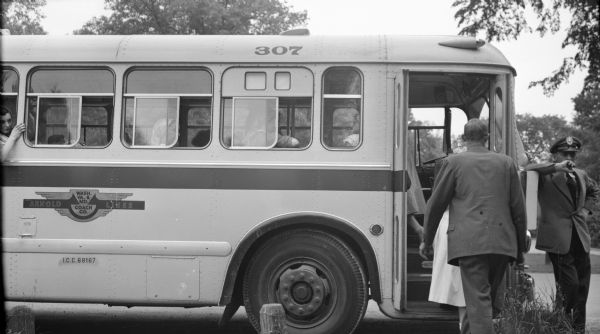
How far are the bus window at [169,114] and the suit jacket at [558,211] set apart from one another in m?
3.27

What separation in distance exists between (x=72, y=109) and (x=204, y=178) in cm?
148

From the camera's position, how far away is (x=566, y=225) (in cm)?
765

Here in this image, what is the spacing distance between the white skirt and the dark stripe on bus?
95 cm

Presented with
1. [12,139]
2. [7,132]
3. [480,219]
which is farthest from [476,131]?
[7,132]

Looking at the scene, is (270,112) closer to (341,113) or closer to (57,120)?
(341,113)

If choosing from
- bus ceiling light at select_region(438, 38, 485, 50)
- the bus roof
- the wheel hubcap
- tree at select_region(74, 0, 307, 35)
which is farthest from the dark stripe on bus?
tree at select_region(74, 0, 307, 35)

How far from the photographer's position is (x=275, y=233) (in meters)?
7.55

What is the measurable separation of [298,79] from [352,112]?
61 cm

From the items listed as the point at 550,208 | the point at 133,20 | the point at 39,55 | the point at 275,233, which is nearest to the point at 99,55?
the point at 39,55

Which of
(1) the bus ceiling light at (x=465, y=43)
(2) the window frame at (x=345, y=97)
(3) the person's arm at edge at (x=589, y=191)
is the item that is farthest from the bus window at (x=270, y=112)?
(3) the person's arm at edge at (x=589, y=191)

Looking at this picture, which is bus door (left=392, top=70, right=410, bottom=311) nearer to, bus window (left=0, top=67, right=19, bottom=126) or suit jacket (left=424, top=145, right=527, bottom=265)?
suit jacket (left=424, top=145, right=527, bottom=265)

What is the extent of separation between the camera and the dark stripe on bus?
24.4 ft

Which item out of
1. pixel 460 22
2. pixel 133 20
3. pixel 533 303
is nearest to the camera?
pixel 533 303

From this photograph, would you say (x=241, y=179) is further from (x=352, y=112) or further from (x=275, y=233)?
(x=352, y=112)
